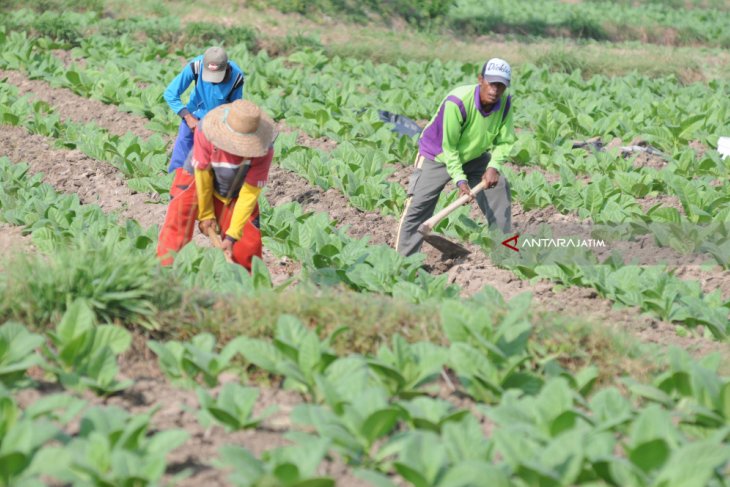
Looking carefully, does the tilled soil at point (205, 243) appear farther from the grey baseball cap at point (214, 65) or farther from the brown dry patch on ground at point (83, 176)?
the grey baseball cap at point (214, 65)

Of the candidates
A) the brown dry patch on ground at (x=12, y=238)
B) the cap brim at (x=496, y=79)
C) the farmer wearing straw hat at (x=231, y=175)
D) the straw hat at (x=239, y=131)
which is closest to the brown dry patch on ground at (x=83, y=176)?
the brown dry patch on ground at (x=12, y=238)

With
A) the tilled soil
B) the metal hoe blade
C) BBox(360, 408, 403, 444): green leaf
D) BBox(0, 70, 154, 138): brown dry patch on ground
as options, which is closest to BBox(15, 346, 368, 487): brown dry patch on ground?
the tilled soil

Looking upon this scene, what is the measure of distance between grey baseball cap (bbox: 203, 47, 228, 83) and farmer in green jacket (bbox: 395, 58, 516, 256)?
1596mm

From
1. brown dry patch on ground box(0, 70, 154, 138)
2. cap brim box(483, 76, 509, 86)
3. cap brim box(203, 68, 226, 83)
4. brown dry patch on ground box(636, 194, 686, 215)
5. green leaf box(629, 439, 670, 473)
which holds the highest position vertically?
cap brim box(483, 76, 509, 86)

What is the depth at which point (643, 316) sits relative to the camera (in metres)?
6.44

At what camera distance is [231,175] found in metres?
6.39

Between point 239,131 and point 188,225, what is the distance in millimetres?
856

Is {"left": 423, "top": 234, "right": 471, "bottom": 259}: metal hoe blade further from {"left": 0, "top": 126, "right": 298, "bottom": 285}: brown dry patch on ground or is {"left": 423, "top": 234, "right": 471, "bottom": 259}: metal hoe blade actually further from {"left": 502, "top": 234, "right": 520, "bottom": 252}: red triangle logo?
{"left": 0, "top": 126, "right": 298, "bottom": 285}: brown dry patch on ground

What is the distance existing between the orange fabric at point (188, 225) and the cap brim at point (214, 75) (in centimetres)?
143

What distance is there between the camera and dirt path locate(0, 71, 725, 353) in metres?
6.43

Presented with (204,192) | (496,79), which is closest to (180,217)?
(204,192)

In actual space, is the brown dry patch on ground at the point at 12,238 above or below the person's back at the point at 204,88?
below

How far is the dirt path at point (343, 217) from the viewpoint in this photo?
21.1 feet

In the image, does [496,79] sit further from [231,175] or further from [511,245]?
[231,175]
